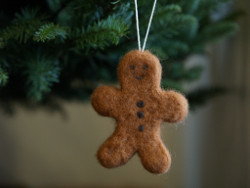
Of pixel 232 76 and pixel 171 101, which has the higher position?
pixel 232 76

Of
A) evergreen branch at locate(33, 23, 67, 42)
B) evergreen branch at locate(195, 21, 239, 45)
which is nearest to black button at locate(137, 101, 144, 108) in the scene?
evergreen branch at locate(33, 23, 67, 42)

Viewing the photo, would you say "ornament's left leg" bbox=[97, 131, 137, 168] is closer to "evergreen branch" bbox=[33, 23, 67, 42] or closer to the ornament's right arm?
the ornament's right arm

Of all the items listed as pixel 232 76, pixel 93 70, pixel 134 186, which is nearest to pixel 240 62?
pixel 232 76

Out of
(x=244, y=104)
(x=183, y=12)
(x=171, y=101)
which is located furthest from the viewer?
(x=244, y=104)

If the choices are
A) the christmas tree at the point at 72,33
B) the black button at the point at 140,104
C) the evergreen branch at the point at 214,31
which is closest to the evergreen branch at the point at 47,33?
the christmas tree at the point at 72,33

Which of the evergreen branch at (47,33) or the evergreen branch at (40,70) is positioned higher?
the evergreen branch at (47,33)

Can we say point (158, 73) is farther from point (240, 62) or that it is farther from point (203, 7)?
point (240, 62)

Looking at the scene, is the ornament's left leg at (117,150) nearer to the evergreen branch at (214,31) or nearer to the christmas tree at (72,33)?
the christmas tree at (72,33)
